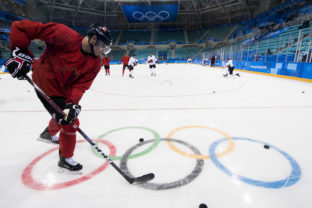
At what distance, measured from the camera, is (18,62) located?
1.38m

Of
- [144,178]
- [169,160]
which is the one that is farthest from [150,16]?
[144,178]

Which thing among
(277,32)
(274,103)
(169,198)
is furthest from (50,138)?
(277,32)

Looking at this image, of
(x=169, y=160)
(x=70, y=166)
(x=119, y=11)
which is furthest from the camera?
(x=119, y=11)

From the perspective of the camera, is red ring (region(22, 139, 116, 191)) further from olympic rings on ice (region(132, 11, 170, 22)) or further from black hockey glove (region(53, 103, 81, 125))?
olympic rings on ice (region(132, 11, 170, 22))

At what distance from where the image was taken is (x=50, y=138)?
2.14 metres

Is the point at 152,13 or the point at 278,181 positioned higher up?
the point at 152,13

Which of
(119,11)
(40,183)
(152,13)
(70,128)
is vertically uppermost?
(119,11)

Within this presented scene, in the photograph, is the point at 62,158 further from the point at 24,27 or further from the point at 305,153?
the point at 305,153

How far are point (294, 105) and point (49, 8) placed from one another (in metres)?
36.2

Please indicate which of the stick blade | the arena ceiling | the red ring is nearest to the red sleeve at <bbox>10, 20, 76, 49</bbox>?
the red ring

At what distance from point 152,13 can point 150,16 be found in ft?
4.15

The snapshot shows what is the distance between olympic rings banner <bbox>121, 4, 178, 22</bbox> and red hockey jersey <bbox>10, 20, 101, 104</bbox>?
33.3 meters

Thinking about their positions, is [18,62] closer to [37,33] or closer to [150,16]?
[37,33]

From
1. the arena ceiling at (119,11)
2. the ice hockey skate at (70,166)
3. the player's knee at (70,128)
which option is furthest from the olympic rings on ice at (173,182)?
the arena ceiling at (119,11)
